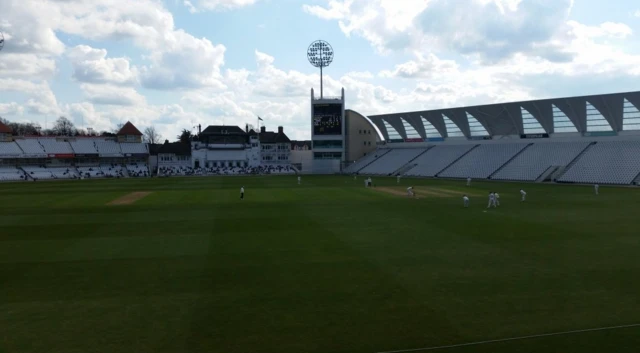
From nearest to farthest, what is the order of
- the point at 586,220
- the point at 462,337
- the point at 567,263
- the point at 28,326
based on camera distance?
the point at 462,337
the point at 28,326
the point at 567,263
the point at 586,220

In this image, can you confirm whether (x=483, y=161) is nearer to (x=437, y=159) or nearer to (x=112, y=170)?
(x=437, y=159)

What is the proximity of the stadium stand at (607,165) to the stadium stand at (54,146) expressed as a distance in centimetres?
7805

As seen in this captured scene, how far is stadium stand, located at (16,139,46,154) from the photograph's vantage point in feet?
261

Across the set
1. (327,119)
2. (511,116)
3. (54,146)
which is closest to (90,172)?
(54,146)

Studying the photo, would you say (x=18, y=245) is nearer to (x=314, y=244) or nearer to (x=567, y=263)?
(x=314, y=244)

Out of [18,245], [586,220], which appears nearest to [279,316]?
[18,245]

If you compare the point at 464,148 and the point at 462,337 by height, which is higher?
the point at 464,148

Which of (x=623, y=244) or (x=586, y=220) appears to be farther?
(x=586, y=220)

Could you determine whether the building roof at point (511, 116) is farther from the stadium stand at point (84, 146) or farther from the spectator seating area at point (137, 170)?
the stadium stand at point (84, 146)

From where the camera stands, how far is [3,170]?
75500 mm

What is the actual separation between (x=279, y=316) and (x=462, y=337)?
3689mm

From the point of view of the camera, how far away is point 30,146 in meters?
80.6

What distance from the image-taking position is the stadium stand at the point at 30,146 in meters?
79.4

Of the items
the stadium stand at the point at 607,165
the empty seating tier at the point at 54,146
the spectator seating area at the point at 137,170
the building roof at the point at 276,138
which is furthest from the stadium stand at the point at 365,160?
the empty seating tier at the point at 54,146
